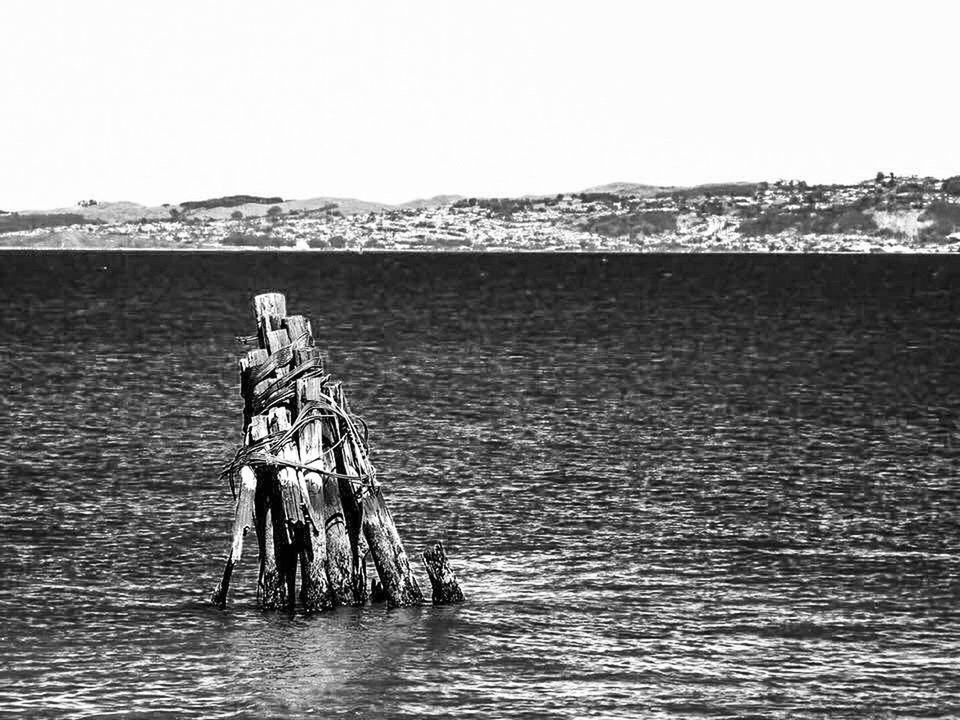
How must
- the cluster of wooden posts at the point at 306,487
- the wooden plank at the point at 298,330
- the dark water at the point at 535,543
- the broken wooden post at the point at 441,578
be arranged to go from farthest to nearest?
1. the broken wooden post at the point at 441,578
2. the wooden plank at the point at 298,330
3. the cluster of wooden posts at the point at 306,487
4. the dark water at the point at 535,543

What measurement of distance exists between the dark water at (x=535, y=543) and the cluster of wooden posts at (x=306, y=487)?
2.00ft

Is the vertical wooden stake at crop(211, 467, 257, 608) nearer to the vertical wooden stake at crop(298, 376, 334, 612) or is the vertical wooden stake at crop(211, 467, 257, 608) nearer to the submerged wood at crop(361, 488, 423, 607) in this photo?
the vertical wooden stake at crop(298, 376, 334, 612)

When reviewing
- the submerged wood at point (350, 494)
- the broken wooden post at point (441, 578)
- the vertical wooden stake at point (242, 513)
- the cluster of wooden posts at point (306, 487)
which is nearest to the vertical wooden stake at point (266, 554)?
the cluster of wooden posts at point (306, 487)

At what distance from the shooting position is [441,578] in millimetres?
24359

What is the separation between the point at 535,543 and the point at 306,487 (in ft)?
23.3

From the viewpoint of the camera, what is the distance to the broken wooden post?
24.1 m

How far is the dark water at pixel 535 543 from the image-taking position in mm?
20797

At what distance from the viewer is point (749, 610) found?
968 inches

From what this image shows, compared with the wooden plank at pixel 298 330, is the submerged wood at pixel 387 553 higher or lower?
lower

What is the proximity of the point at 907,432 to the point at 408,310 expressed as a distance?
72.5 m

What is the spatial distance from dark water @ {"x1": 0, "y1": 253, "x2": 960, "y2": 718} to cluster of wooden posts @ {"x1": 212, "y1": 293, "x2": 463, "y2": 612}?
609 mm

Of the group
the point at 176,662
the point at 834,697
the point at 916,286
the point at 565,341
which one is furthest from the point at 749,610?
the point at 916,286

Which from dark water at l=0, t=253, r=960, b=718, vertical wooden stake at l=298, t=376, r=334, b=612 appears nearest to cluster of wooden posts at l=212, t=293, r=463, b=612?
vertical wooden stake at l=298, t=376, r=334, b=612

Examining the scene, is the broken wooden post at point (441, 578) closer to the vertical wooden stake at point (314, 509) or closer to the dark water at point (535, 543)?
the dark water at point (535, 543)
